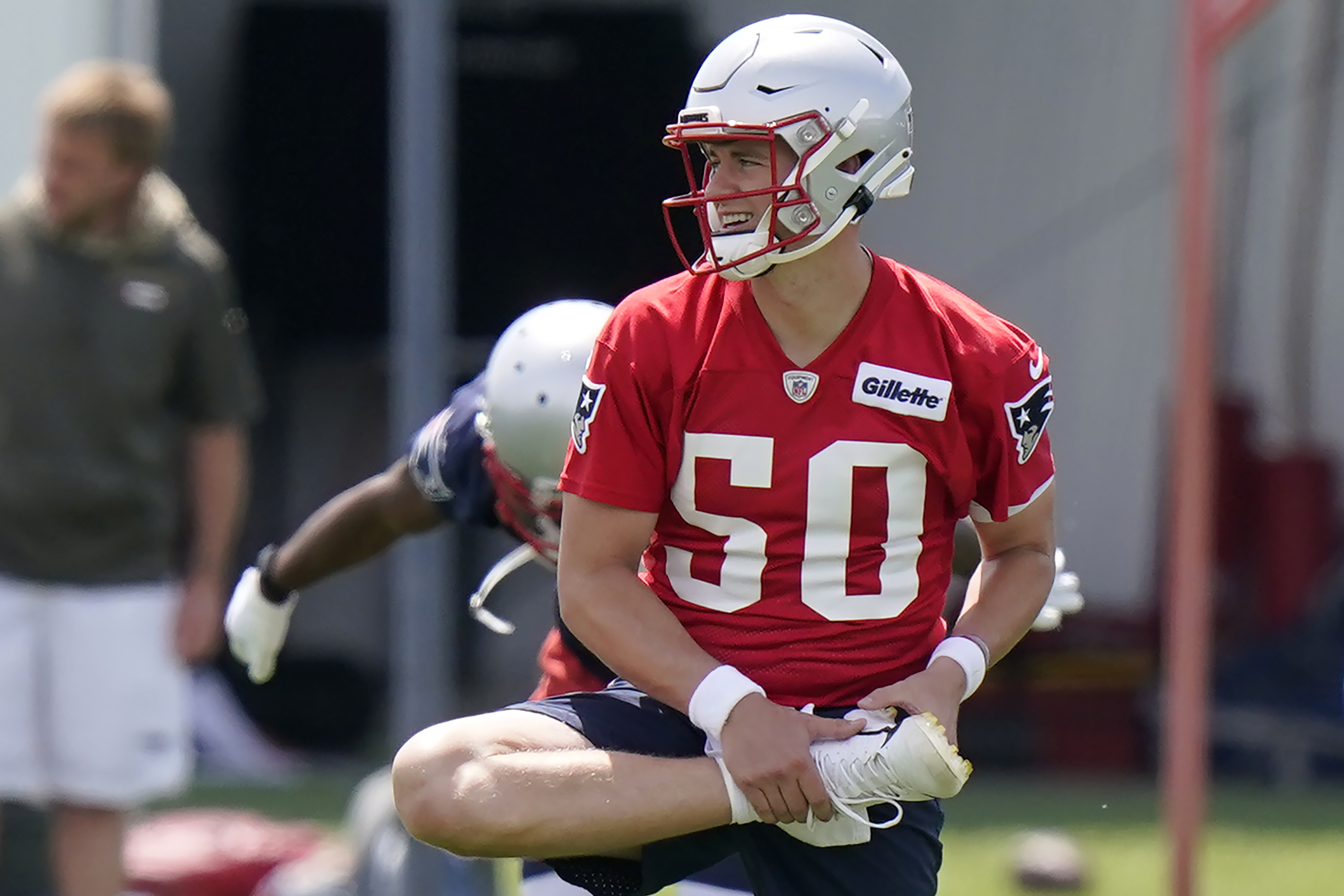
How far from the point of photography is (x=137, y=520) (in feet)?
14.8

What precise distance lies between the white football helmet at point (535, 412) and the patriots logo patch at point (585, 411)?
0.37 meters

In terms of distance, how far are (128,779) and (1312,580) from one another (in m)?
4.47

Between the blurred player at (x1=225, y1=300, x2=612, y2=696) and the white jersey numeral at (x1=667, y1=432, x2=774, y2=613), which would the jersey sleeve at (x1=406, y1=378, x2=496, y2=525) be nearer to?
the blurred player at (x1=225, y1=300, x2=612, y2=696)

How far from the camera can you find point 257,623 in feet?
11.1

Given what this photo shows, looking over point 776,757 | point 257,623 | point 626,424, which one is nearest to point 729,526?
point 626,424

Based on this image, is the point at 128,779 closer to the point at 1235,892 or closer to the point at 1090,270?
the point at 1235,892

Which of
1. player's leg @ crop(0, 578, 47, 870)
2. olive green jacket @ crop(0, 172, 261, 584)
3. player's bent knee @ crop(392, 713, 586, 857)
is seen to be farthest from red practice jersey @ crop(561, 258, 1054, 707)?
player's leg @ crop(0, 578, 47, 870)

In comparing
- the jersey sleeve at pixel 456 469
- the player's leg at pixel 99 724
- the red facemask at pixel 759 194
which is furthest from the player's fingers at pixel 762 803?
the player's leg at pixel 99 724

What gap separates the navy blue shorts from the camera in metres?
2.55

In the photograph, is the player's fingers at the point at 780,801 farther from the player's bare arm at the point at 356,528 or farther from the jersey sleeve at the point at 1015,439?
the player's bare arm at the point at 356,528

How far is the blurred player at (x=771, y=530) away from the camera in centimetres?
241

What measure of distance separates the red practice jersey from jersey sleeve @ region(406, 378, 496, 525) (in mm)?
637

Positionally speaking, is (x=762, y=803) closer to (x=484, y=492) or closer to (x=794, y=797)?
(x=794, y=797)

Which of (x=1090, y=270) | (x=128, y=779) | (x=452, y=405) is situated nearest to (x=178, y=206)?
(x=128, y=779)
